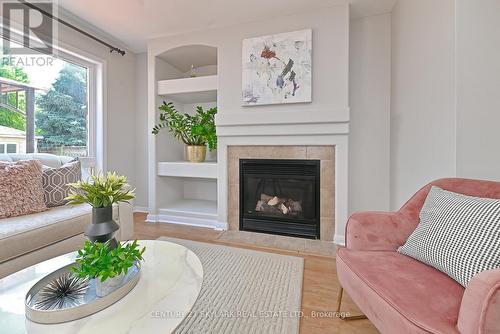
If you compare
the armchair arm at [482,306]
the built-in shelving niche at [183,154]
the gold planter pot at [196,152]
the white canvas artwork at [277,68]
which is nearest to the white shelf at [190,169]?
the built-in shelving niche at [183,154]

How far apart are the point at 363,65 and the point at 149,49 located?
2772mm

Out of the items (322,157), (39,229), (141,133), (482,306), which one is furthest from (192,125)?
(482,306)

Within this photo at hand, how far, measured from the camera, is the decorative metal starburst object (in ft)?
2.45

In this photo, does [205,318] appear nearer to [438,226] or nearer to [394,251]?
[394,251]

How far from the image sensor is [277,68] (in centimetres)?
241

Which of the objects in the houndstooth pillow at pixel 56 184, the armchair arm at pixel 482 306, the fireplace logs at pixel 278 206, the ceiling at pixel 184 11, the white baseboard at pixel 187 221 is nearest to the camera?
the armchair arm at pixel 482 306

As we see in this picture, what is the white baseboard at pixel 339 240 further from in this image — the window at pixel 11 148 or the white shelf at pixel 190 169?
the window at pixel 11 148

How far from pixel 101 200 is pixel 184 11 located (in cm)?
236

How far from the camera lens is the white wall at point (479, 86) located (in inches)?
48.4

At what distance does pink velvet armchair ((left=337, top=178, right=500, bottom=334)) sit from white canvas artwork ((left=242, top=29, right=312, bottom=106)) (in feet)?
4.98

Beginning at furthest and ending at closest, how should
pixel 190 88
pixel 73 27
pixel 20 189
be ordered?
1. pixel 190 88
2. pixel 73 27
3. pixel 20 189

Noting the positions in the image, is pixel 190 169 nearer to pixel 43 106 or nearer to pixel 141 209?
pixel 141 209

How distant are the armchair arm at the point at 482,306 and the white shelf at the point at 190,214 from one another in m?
2.41

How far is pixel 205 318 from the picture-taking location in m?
1.24
